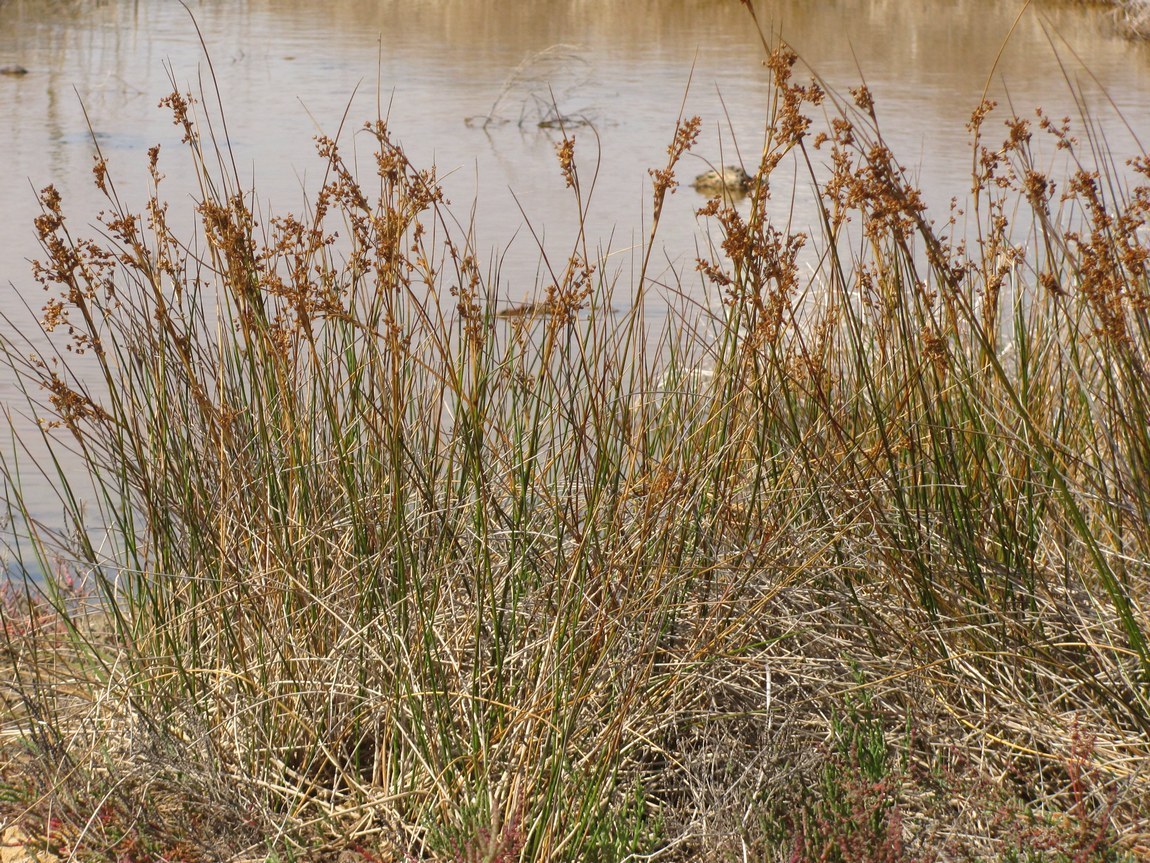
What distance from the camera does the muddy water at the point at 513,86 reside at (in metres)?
6.99

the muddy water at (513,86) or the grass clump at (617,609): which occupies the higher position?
the muddy water at (513,86)

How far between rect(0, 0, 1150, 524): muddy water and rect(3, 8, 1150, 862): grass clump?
1319 mm

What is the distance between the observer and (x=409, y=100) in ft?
34.1

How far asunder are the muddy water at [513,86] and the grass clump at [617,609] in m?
1.32

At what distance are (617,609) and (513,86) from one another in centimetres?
971

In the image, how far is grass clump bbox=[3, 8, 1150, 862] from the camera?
6.06ft

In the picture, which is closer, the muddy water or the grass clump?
the grass clump

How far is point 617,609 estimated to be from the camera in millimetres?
1980

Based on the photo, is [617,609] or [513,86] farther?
[513,86]

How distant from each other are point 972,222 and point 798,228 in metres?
0.88

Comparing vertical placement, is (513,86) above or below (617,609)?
above

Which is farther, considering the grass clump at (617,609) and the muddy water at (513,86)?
the muddy water at (513,86)

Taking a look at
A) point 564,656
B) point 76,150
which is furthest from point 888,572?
point 76,150

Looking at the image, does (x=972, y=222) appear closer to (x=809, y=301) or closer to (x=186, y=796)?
(x=809, y=301)
